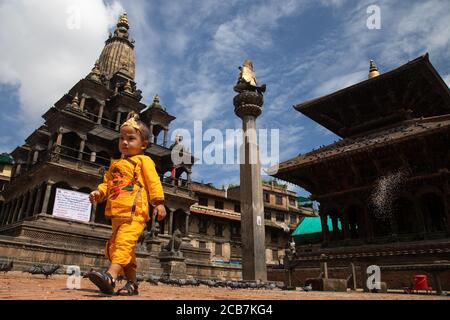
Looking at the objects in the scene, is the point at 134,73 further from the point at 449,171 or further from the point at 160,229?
the point at 449,171

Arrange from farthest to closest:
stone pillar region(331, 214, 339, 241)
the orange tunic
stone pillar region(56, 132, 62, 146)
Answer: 1. stone pillar region(56, 132, 62, 146)
2. stone pillar region(331, 214, 339, 241)
3. the orange tunic

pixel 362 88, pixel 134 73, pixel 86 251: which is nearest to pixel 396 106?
pixel 362 88

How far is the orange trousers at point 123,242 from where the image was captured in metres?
3.63

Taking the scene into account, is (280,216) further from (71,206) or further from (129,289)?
(129,289)

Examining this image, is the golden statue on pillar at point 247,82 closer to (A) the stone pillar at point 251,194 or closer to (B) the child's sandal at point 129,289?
(A) the stone pillar at point 251,194

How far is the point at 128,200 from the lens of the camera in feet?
12.9

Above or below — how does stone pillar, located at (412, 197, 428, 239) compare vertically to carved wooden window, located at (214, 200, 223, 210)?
below

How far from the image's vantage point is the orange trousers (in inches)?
143

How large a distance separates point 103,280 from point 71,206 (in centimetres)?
2031

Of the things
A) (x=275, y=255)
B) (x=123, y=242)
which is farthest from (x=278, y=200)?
(x=123, y=242)

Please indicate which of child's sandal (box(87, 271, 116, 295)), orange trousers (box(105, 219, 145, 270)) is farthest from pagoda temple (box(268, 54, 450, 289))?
child's sandal (box(87, 271, 116, 295))

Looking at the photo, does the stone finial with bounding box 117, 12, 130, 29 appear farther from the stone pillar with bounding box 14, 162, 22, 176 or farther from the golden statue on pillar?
the golden statue on pillar

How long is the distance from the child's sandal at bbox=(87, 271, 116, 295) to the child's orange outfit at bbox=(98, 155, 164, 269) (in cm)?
27
